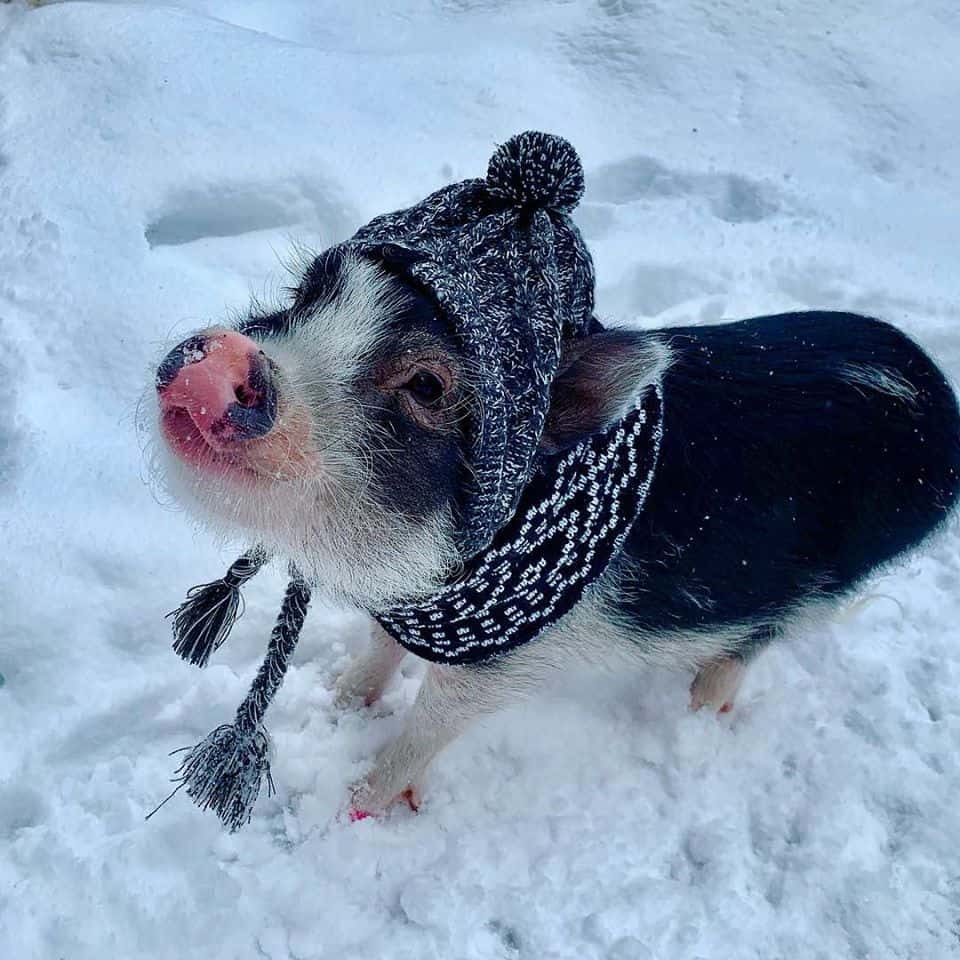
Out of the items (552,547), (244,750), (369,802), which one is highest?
(552,547)

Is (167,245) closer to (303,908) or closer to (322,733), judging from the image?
(322,733)

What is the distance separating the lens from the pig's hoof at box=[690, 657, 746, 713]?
2.37 m

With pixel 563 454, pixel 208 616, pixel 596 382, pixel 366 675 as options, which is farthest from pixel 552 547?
pixel 366 675

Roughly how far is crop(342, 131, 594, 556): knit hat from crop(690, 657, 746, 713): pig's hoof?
113 centimetres

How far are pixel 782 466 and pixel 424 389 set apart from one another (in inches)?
30.9

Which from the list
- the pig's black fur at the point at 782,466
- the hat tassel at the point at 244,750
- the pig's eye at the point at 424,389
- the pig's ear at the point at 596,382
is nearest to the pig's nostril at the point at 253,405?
the pig's eye at the point at 424,389

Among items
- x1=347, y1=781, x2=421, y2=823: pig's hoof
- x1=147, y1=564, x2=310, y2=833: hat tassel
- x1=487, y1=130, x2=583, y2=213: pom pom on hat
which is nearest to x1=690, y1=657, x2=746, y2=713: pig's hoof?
x1=347, y1=781, x2=421, y2=823: pig's hoof

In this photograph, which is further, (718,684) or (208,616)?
(718,684)

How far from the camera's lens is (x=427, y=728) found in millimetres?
2088

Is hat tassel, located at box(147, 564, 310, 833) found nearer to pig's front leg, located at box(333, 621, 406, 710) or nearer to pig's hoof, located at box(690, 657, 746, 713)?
pig's front leg, located at box(333, 621, 406, 710)

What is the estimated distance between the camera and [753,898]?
7.14 feet

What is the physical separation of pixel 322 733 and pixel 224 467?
122cm

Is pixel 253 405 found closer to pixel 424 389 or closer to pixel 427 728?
pixel 424 389

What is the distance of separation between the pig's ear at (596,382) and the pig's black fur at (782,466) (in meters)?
0.33
